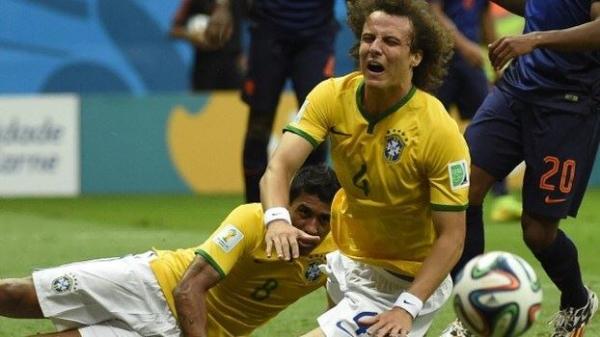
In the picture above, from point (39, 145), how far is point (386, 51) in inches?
406

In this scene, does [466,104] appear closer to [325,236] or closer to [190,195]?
[190,195]

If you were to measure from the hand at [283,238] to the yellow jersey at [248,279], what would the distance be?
21.2 inches

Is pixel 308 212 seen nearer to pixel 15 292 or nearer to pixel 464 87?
pixel 15 292

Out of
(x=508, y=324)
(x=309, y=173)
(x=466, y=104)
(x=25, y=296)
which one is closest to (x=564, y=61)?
(x=309, y=173)

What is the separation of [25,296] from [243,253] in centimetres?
104

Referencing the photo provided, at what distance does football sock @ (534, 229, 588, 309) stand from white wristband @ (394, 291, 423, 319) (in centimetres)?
169

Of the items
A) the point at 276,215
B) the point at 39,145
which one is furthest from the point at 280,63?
the point at 39,145

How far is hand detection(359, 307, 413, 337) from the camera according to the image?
6152mm

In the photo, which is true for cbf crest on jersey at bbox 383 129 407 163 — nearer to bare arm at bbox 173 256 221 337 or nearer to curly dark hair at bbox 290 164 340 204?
curly dark hair at bbox 290 164 340 204

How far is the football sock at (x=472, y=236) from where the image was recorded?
773cm

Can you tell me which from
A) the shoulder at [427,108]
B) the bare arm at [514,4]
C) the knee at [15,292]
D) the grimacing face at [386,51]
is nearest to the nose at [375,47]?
the grimacing face at [386,51]

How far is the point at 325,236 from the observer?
22.9 feet

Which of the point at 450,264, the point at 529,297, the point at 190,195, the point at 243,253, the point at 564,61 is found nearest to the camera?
the point at 529,297

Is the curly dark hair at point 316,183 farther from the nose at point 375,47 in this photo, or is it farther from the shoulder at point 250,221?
the nose at point 375,47
